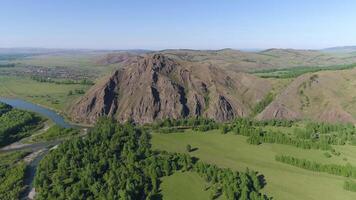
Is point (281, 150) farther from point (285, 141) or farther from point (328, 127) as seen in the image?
point (328, 127)

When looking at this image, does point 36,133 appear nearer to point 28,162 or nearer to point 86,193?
point 28,162

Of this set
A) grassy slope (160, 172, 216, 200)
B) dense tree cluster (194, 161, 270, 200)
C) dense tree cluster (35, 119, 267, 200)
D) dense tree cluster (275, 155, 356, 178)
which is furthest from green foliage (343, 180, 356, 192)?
grassy slope (160, 172, 216, 200)

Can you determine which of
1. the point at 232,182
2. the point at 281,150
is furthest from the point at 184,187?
the point at 281,150

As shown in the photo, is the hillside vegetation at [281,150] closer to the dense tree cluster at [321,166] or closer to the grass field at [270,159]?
the grass field at [270,159]

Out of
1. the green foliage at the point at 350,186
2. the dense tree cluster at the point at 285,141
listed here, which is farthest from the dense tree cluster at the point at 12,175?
the green foliage at the point at 350,186

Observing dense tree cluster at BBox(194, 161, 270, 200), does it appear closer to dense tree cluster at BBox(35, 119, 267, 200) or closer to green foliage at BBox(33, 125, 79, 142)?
dense tree cluster at BBox(35, 119, 267, 200)
